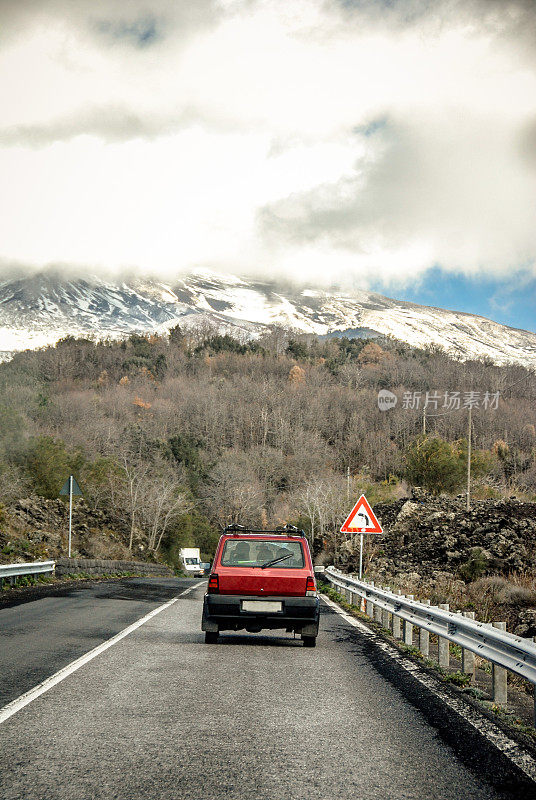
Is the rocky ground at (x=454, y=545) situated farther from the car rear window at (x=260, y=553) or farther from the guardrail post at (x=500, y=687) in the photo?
the guardrail post at (x=500, y=687)

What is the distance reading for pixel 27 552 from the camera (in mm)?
28797

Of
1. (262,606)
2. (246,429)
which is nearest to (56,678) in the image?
(262,606)

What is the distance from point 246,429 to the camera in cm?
11875

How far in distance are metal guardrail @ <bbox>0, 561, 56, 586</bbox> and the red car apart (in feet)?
31.5

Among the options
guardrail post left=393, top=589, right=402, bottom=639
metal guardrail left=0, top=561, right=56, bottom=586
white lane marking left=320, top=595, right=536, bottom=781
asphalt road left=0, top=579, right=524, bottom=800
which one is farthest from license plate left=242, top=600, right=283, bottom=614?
metal guardrail left=0, top=561, right=56, bottom=586

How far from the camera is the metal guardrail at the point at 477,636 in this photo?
6.34 m

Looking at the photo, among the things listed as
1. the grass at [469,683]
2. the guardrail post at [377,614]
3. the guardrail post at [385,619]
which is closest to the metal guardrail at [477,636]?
the grass at [469,683]

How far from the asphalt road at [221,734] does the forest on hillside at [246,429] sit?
4131 cm

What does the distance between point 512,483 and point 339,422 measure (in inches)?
1361

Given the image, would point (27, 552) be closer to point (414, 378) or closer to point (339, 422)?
point (339, 422)

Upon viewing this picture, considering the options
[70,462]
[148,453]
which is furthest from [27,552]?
[148,453]

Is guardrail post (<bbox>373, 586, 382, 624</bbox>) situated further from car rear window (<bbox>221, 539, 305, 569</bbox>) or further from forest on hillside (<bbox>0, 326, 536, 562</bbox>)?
forest on hillside (<bbox>0, 326, 536, 562</bbox>)

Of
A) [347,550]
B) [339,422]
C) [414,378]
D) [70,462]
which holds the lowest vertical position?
[347,550]

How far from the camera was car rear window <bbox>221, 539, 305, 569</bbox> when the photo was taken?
1141cm
